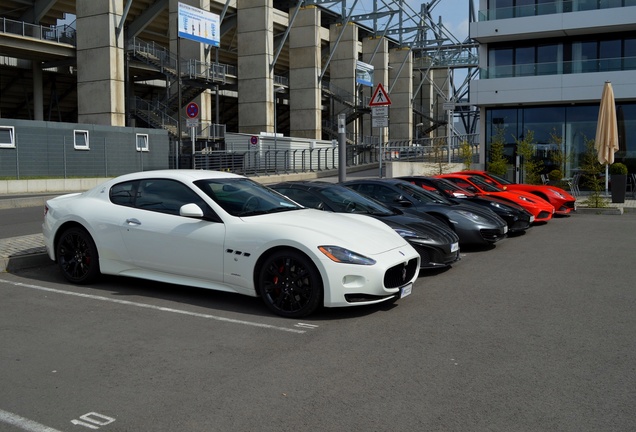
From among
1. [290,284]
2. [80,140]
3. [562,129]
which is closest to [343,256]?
[290,284]

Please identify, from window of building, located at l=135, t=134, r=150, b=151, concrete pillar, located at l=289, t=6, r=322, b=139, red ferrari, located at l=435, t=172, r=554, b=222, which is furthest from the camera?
concrete pillar, located at l=289, t=6, r=322, b=139

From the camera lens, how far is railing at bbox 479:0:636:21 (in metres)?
27.8

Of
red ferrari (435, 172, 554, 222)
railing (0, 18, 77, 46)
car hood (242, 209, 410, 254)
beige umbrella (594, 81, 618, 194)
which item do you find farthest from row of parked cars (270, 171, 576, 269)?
railing (0, 18, 77, 46)

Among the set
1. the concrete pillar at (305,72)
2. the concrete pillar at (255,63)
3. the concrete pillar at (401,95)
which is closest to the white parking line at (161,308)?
the concrete pillar at (255,63)

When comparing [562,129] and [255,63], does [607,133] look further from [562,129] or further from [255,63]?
[255,63]

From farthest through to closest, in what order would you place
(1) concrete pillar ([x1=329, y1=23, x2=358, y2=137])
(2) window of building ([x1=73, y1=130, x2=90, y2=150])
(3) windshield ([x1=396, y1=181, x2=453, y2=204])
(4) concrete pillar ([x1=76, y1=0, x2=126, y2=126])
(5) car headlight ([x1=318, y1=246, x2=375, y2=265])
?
1. (1) concrete pillar ([x1=329, y1=23, x2=358, y2=137])
2. (4) concrete pillar ([x1=76, y1=0, x2=126, y2=126])
3. (2) window of building ([x1=73, y1=130, x2=90, y2=150])
4. (3) windshield ([x1=396, y1=181, x2=453, y2=204])
5. (5) car headlight ([x1=318, y1=246, x2=375, y2=265])

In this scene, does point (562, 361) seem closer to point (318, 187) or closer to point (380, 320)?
point (380, 320)

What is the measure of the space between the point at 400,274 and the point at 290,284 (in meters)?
1.17

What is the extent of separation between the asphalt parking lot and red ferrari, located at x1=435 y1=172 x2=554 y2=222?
23.9 ft

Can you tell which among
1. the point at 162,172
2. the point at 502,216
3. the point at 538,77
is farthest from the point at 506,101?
the point at 162,172

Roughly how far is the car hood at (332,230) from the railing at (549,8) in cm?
2543

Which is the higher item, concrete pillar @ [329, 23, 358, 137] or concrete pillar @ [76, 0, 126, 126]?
concrete pillar @ [329, 23, 358, 137]

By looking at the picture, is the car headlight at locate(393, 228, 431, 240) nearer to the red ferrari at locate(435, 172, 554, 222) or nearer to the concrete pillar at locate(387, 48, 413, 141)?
the red ferrari at locate(435, 172, 554, 222)

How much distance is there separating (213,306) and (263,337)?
1282 millimetres
